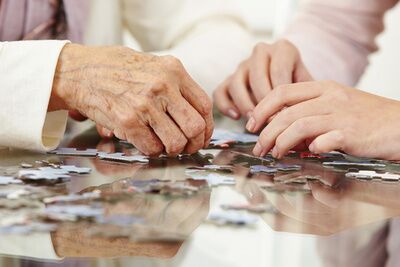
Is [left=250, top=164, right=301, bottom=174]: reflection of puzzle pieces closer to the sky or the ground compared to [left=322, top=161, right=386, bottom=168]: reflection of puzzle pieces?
closer to the ground

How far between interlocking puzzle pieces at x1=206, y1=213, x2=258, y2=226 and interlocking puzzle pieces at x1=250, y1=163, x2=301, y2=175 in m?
0.30

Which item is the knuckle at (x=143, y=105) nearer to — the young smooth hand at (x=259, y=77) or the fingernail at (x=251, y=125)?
the fingernail at (x=251, y=125)

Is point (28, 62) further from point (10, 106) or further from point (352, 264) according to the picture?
point (352, 264)

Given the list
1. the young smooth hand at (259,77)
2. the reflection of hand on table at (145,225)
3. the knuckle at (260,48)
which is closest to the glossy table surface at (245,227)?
the reflection of hand on table at (145,225)

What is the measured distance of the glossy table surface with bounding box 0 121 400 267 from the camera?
0.84 m

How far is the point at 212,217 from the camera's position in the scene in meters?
0.99

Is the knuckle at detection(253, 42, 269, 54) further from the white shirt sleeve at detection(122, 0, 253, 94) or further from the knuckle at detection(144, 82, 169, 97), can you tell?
the knuckle at detection(144, 82, 169, 97)

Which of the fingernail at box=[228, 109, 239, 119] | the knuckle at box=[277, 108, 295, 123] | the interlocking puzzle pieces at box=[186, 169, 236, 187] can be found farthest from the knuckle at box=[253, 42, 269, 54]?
the interlocking puzzle pieces at box=[186, 169, 236, 187]

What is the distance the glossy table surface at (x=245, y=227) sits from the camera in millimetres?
837

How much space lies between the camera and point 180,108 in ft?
4.54

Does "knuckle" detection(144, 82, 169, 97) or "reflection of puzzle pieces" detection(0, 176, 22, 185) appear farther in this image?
"knuckle" detection(144, 82, 169, 97)

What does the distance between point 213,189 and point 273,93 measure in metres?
0.42

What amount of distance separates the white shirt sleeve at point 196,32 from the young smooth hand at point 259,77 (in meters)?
0.17

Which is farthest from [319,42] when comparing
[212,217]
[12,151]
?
[212,217]
